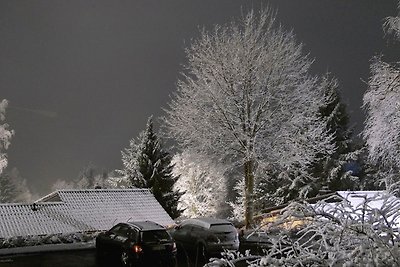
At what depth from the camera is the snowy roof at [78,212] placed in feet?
64.5

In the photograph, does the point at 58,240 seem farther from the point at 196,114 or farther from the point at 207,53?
the point at 207,53

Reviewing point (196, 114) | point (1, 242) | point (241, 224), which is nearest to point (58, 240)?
point (1, 242)

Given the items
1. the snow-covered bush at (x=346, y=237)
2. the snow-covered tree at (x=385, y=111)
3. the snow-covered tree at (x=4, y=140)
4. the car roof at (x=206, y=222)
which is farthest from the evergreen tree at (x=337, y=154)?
the snow-covered bush at (x=346, y=237)

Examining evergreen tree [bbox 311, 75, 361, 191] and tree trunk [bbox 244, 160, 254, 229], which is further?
evergreen tree [bbox 311, 75, 361, 191]

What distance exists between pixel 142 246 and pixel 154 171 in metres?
17.9

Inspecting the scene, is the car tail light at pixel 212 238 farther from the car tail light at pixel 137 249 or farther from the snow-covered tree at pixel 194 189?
the snow-covered tree at pixel 194 189

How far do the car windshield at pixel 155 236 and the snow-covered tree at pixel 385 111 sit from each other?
30.7ft

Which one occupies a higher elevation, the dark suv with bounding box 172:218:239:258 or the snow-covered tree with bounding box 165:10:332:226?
the snow-covered tree with bounding box 165:10:332:226

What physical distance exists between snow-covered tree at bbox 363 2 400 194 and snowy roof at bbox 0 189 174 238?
10.7 m

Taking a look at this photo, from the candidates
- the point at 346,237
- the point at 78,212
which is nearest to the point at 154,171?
the point at 78,212

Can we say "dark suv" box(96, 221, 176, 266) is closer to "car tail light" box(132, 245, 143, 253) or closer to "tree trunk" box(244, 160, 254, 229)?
"car tail light" box(132, 245, 143, 253)

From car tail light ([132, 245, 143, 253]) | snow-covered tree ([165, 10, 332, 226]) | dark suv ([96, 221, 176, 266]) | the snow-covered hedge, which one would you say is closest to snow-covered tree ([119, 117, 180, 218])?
snow-covered tree ([165, 10, 332, 226])

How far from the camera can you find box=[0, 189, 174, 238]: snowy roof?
64.5 ft

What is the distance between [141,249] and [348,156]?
27.9 meters
